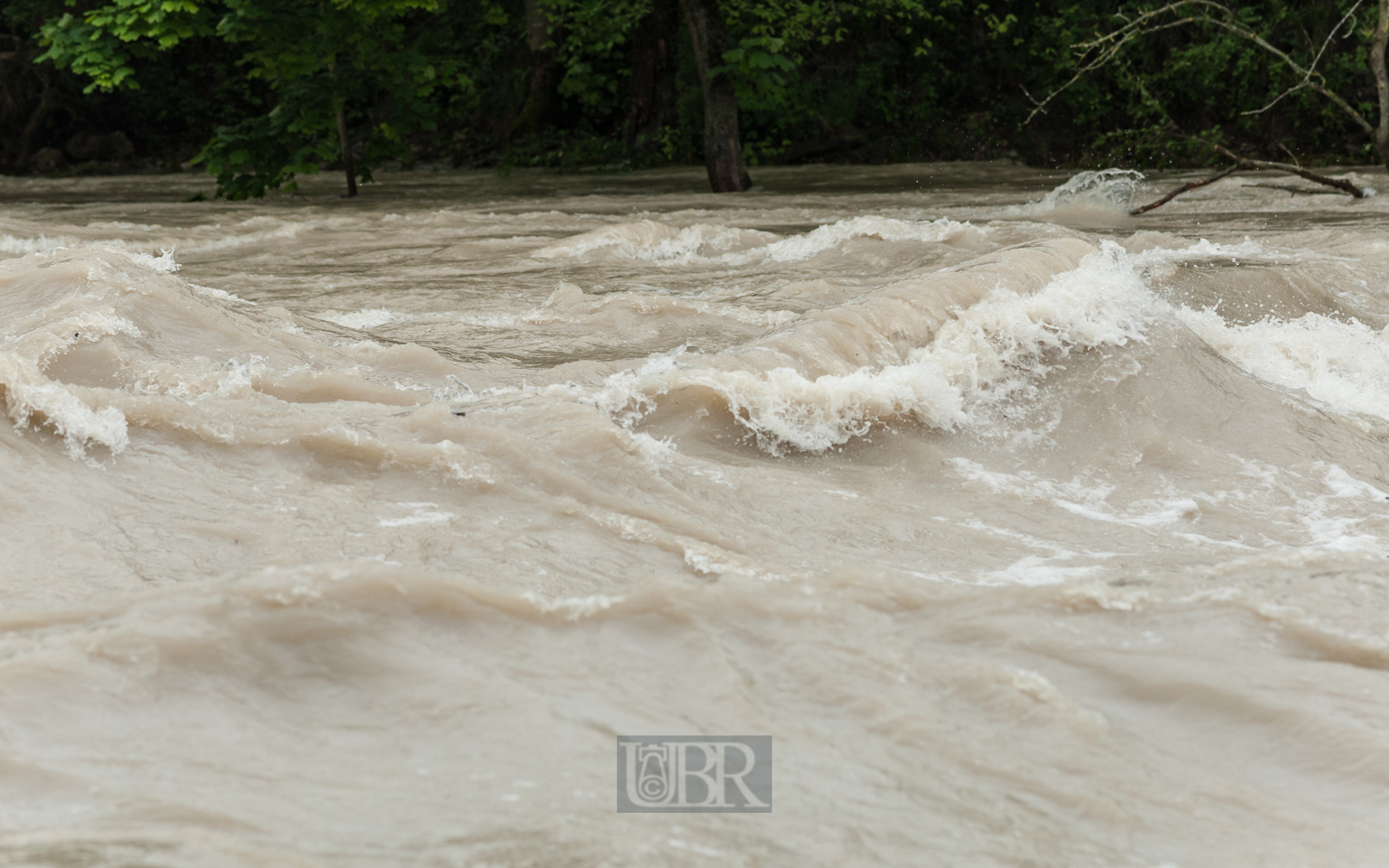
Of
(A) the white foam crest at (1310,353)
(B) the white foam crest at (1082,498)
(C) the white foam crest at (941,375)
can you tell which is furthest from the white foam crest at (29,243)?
(A) the white foam crest at (1310,353)

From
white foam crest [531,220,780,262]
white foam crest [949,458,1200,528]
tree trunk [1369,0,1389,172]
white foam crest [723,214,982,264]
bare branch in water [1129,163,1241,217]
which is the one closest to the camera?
white foam crest [949,458,1200,528]

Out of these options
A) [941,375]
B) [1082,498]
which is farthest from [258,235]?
[1082,498]

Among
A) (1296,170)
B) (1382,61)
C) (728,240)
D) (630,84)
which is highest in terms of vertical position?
(630,84)

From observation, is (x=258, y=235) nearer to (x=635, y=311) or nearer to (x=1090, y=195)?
(x=635, y=311)

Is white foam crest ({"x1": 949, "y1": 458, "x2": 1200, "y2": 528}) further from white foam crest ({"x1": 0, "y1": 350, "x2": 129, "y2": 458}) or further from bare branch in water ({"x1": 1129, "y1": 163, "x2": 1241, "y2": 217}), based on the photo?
bare branch in water ({"x1": 1129, "y1": 163, "x2": 1241, "y2": 217})

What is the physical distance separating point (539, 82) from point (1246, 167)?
13685 millimetres

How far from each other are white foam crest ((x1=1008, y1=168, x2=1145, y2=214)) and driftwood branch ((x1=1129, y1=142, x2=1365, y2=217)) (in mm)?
240

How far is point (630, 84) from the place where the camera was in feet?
68.0

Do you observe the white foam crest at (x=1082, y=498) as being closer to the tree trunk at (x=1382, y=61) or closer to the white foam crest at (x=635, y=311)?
the white foam crest at (x=635, y=311)

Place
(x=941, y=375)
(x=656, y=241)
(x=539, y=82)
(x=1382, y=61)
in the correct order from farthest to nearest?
(x=539, y=82) < (x=1382, y=61) < (x=656, y=241) < (x=941, y=375)

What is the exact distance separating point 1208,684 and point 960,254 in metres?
6.12

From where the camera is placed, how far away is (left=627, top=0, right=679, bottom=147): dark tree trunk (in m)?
19.1

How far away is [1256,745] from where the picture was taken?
9.25 feet

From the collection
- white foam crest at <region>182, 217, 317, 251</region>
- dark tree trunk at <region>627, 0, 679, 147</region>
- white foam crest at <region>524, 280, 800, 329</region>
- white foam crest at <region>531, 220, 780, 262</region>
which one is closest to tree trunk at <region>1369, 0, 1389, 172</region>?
white foam crest at <region>531, 220, 780, 262</region>
